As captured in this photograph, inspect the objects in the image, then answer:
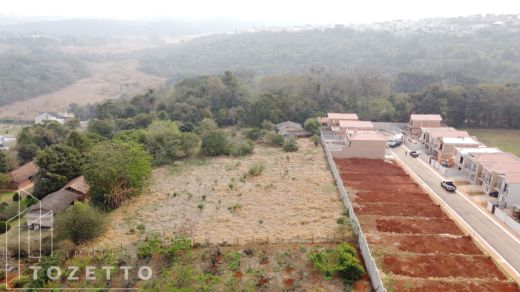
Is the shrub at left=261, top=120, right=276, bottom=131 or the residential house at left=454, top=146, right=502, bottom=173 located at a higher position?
the residential house at left=454, top=146, right=502, bottom=173

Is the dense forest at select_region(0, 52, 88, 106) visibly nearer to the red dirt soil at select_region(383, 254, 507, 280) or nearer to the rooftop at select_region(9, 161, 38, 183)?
the rooftop at select_region(9, 161, 38, 183)

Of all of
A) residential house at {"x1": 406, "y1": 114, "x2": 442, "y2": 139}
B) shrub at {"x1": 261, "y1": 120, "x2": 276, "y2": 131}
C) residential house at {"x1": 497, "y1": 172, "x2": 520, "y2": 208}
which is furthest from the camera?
shrub at {"x1": 261, "y1": 120, "x2": 276, "y2": 131}

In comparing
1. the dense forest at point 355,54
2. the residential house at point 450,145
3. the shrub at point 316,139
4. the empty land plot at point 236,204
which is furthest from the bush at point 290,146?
the dense forest at point 355,54

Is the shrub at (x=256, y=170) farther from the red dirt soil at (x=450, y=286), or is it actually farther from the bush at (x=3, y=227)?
the red dirt soil at (x=450, y=286)

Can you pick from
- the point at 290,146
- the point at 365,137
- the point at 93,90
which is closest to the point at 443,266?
the point at 365,137

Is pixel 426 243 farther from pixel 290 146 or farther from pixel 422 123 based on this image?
pixel 422 123

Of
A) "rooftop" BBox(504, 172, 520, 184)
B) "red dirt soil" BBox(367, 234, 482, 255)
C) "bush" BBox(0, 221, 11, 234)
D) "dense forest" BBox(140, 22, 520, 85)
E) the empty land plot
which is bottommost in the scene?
"bush" BBox(0, 221, 11, 234)

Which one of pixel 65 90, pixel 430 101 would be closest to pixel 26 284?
pixel 430 101

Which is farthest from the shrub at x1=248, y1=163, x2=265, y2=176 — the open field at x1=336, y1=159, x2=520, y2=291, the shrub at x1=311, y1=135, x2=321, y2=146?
the shrub at x1=311, y1=135, x2=321, y2=146
